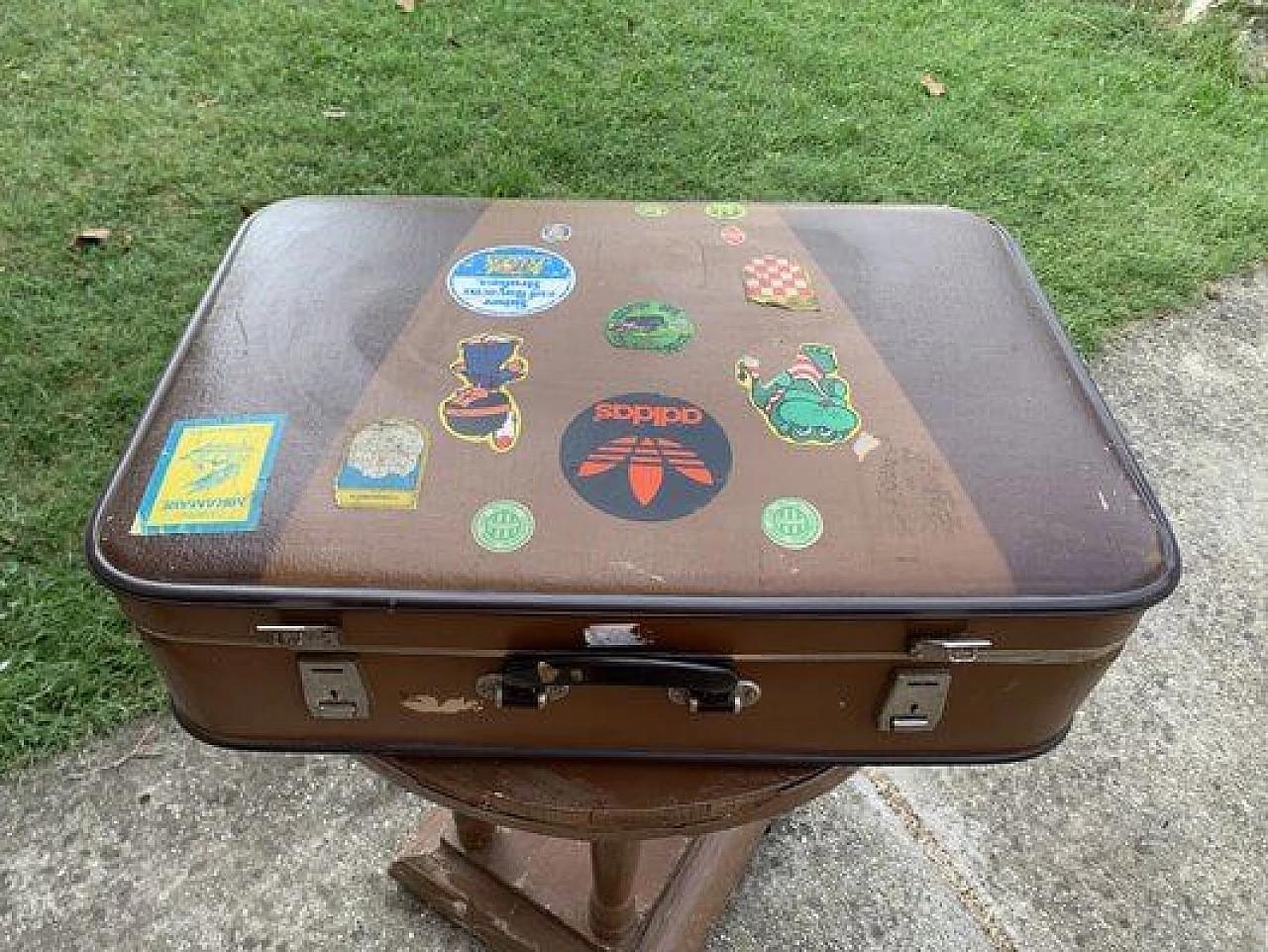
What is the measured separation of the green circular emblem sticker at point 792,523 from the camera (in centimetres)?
98

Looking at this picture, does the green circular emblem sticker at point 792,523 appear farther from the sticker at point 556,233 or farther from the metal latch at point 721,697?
the sticker at point 556,233

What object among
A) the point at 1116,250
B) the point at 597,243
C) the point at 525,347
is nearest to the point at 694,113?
the point at 1116,250

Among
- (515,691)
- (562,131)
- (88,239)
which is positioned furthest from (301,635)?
(562,131)

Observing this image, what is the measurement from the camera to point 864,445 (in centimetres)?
106

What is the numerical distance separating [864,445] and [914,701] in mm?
260

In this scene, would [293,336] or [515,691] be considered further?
[293,336]

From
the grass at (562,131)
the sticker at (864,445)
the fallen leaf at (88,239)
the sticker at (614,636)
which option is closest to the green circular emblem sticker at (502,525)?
the sticker at (614,636)

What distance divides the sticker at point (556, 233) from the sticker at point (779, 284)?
9.0 inches

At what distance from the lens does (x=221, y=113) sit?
293 cm

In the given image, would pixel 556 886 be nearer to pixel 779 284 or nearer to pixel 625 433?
pixel 625 433

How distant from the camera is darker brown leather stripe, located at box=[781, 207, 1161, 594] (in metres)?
0.99

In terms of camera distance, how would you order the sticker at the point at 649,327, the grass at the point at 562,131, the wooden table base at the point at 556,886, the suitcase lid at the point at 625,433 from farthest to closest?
the grass at the point at 562,131 → the wooden table base at the point at 556,886 → the sticker at the point at 649,327 → the suitcase lid at the point at 625,433

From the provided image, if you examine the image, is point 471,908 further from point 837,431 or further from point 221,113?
point 221,113

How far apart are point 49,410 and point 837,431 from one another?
181cm
